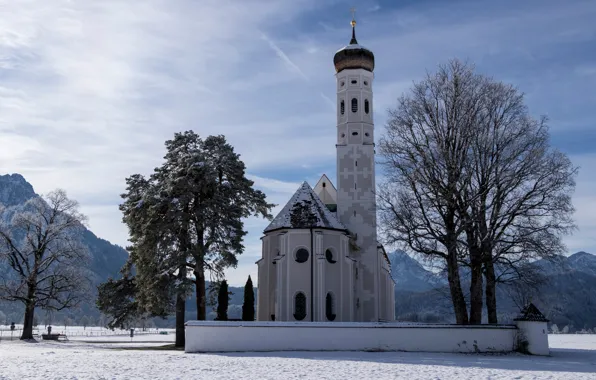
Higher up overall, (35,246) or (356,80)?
(356,80)

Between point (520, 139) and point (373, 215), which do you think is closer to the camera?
point (520, 139)

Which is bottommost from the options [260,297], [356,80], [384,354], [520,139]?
[384,354]

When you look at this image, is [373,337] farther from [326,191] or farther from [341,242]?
[326,191]

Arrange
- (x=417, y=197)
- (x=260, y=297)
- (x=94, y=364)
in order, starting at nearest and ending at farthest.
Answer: (x=94, y=364), (x=417, y=197), (x=260, y=297)

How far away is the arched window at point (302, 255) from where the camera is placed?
39591 mm

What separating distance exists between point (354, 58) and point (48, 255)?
99.4 ft

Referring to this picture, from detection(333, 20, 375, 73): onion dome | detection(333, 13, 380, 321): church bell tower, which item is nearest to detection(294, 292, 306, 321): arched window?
detection(333, 13, 380, 321): church bell tower

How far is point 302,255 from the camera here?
3975 centimetres

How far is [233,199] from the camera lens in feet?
119

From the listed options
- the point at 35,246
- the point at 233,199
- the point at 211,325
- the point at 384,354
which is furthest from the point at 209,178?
the point at 35,246

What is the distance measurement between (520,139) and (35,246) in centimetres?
3710

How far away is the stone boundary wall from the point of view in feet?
94.2

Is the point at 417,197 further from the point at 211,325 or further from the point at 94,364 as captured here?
the point at 94,364

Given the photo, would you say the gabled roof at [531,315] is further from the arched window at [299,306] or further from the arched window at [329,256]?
the arched window at [299,306]
